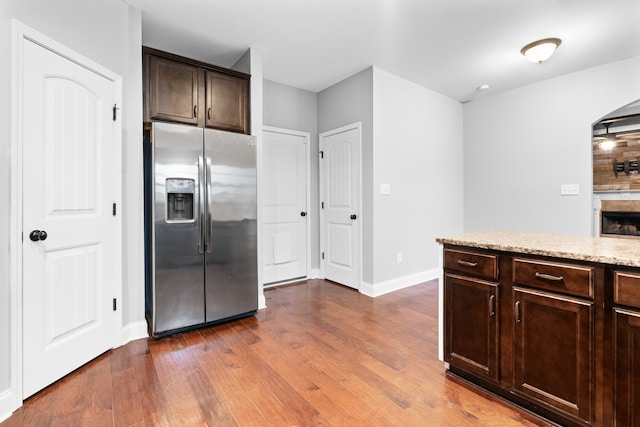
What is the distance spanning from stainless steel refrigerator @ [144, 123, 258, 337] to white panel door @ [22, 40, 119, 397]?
316 millimetres

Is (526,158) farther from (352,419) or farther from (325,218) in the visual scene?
(352,419)

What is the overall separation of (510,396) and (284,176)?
3.36 meters

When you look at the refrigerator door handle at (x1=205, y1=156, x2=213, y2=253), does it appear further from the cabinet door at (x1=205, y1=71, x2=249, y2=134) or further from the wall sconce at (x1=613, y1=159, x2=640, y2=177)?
the wall sconce at (x1=613, y1=159, x2=640, y2=177)

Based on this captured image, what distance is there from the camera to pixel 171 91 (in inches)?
111

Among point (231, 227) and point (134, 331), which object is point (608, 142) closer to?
point (231, 227)

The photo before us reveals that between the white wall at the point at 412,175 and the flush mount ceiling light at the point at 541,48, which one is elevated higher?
the flush mount ceiling light at the point at 541,48

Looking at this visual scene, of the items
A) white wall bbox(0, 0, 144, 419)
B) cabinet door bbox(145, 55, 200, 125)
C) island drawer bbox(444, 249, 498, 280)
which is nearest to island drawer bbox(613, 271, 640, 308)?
island drawer bbox(444, 249, 498, 280)

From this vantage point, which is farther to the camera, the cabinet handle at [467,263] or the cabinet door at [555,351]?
the cabinet handle at [467,263]

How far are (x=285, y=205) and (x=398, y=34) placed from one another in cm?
242

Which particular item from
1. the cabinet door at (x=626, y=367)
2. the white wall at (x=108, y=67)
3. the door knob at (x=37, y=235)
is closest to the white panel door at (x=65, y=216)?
the door knob at (x=37, y=235)

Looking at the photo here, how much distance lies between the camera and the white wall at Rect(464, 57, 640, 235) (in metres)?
3.73

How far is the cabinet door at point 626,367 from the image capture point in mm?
1272

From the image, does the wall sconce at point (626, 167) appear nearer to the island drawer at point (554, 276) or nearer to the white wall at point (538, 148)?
the white wall at point (538, 148)

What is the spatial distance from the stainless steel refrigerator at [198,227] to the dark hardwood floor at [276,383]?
10.2 inches
